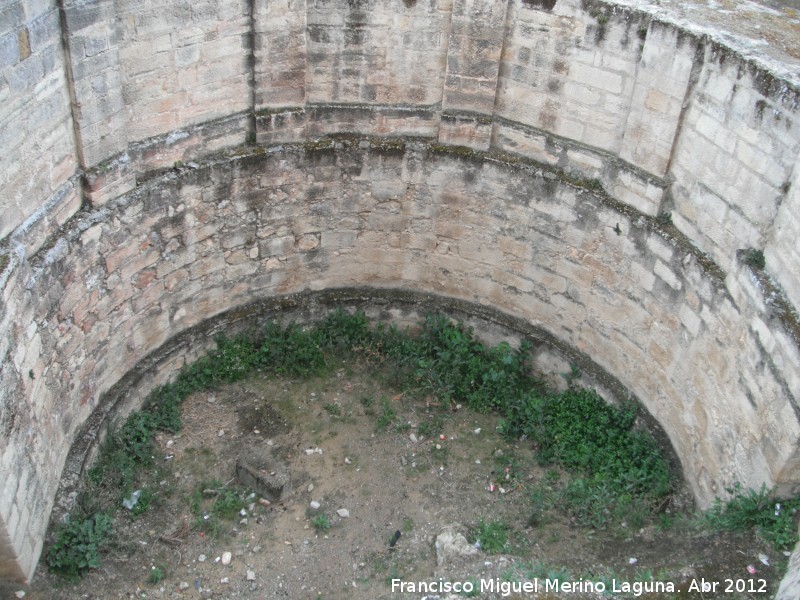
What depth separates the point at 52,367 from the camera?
23.8 feet

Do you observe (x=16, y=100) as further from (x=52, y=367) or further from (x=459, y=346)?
(x=459, y=346)

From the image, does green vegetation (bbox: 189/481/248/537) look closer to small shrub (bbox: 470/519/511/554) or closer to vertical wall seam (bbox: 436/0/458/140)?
small shrub (bbox: 470/519/511/554)

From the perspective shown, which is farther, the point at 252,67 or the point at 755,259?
the point at 252,67

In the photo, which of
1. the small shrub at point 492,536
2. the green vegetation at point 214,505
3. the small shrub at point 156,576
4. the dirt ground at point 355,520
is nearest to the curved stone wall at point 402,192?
the dirt ground at point 355,520

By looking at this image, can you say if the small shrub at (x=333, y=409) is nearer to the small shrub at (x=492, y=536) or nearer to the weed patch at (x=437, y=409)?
the weed patch at (x=437, y=409)

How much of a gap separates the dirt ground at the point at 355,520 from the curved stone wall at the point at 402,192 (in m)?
0.81

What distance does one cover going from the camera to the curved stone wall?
6.76 m

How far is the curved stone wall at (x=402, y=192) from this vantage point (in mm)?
6762

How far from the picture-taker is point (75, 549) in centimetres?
715

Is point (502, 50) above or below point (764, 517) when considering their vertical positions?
above

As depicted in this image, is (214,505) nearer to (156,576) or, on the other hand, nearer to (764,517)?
(156,576)

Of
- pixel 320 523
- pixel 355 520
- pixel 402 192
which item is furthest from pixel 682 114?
pixel 320 523

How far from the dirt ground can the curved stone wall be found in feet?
2.66

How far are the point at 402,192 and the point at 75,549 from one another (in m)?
4.71
